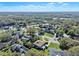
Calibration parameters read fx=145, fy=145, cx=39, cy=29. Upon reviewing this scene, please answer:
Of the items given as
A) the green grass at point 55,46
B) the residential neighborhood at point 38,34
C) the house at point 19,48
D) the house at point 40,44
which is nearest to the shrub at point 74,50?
the residential neighborhood at point 38,34

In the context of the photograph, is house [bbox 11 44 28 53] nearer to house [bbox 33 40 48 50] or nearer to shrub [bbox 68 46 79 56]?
house [bbox 33 40 48 50]

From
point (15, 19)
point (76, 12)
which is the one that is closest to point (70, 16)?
point (76, 12)

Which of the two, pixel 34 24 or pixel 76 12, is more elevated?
pixel 76 12

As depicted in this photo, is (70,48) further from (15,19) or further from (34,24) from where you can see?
(15,19)

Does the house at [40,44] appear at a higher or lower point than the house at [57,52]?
higher

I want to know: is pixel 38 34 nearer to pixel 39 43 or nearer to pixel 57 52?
pixel 39 43

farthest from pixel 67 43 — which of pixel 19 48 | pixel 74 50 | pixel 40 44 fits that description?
pixel 19 48

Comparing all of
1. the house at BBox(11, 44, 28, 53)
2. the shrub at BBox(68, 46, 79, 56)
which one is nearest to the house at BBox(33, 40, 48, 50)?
the house at BBox(11, 44, 28, 53)

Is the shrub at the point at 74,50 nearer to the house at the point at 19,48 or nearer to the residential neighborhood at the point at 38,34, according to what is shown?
the residential neighborhood at the point at 38,34
